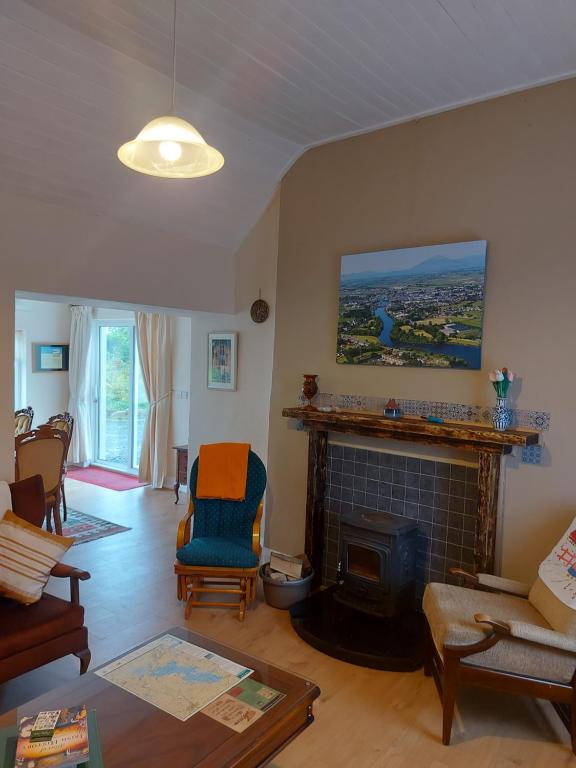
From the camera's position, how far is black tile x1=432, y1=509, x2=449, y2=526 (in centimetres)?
342

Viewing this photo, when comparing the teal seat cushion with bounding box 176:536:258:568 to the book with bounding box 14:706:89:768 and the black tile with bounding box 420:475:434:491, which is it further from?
the book with bounding box 14:706:89:768

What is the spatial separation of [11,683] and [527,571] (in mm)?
2866

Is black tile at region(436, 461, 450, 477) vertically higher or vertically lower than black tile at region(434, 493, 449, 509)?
higher

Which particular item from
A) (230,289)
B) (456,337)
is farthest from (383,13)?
(230,289)

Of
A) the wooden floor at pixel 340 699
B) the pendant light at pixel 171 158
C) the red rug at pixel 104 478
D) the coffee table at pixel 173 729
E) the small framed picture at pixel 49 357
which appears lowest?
the wooden floor at pixel 340 699

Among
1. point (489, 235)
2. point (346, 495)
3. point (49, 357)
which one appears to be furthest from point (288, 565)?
point (49, 357)

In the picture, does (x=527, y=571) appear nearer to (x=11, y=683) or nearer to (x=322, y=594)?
(x=322, y=594)

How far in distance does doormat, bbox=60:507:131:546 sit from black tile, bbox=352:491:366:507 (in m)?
2.40

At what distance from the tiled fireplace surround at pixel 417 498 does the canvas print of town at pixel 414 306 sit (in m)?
0.67

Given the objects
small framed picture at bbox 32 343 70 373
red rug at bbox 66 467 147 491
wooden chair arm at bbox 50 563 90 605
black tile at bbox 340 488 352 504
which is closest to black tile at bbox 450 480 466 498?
black tile at bbox 340 488 352 504

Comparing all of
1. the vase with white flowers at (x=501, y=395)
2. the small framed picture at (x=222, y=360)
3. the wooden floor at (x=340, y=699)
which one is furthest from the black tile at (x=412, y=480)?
the small framed picture at (x=222, y=360)

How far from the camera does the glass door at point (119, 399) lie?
7215 millimetres

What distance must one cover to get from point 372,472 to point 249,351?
4.95 feet

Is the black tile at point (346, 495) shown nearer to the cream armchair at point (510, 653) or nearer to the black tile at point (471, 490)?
the black tile at point (471, 490)
